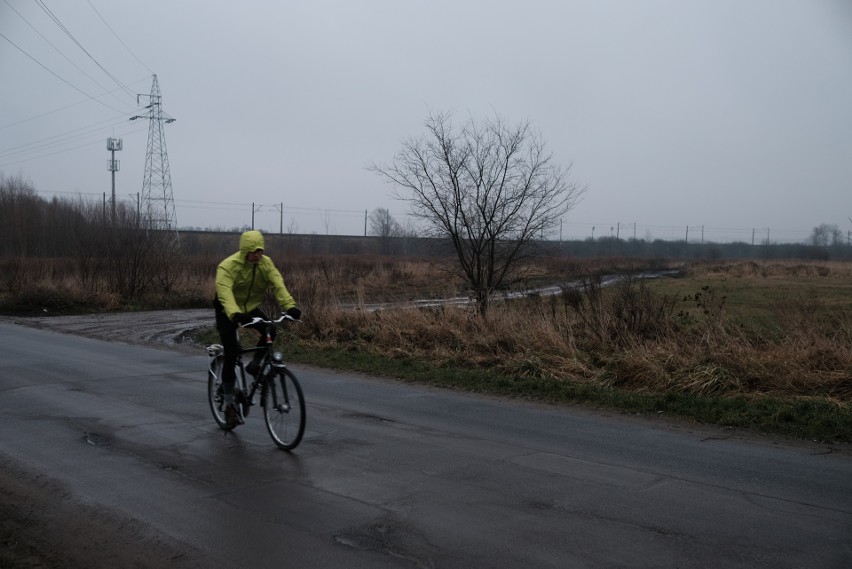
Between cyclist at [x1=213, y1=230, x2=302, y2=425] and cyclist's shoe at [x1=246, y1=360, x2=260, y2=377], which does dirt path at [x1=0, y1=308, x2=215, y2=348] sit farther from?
cyclist's shoe at [x1=246, y1=360, x2=260, y2=377]

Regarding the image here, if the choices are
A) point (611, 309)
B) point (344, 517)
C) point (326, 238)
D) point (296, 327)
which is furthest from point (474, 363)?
point (326, 238)

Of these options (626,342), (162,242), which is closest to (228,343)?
(626,342)

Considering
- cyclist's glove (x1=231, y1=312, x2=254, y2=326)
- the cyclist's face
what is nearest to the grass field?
the cyclist's face

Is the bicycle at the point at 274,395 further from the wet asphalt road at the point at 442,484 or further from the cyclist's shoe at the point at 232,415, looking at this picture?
the wet asphalt road at the point at 442,484

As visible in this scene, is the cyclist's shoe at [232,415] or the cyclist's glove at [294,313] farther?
the cyclist's shoe at [232,415]

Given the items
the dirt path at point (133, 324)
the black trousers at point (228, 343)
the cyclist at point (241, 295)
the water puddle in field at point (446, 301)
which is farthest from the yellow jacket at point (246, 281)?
the dirt path at point (133, 324)

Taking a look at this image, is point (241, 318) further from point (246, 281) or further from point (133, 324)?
point (133, 324)

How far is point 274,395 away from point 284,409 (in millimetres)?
197

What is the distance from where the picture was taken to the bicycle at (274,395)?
272 inches

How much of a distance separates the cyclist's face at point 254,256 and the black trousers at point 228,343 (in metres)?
0.55

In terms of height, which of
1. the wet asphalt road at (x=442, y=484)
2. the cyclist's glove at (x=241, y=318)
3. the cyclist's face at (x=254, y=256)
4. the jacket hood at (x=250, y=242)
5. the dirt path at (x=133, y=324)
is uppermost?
the jacket hood at (x=250, y=242)

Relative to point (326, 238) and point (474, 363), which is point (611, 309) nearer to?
point (474, 363)

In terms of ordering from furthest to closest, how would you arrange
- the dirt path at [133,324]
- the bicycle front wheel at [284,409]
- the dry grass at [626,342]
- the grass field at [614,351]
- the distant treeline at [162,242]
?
the distant treeline at [162,242] < the dirt path at [133,324] < the dry grass at [626,342] < the grass field at [614,351] < the bicycle front wheel at [284,409]

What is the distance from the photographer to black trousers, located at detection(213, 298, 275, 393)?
7.41m
